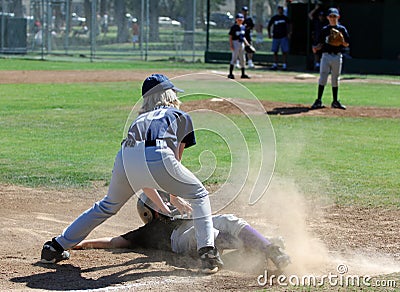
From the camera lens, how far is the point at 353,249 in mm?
7188

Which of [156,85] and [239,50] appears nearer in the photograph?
[156,85]

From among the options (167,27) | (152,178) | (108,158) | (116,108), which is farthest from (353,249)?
(167,27)

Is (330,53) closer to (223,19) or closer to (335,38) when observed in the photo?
(335,38)

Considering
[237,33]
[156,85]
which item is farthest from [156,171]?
[237,33]

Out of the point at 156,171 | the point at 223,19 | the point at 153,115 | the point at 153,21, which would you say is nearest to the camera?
the point at 156,171

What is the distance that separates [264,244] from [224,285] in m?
0.65

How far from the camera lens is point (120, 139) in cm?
1381

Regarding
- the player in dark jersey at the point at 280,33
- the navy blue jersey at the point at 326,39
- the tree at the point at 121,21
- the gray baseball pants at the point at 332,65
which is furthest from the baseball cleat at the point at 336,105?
the tree at the point at 121,21

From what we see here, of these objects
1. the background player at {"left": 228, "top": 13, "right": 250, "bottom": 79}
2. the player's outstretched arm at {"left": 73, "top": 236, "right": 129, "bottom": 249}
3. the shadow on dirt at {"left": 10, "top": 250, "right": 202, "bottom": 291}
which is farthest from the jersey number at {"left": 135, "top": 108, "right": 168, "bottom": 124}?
the background player at {"left": 228, "top": 13, "right": 250, "bottom": 79}

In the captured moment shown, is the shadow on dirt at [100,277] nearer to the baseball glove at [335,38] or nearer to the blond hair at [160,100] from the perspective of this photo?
the blond hair at [160,100]

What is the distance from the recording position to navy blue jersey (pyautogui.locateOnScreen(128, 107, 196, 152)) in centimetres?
624

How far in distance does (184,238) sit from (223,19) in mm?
33916

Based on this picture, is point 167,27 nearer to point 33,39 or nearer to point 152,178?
point 33,39

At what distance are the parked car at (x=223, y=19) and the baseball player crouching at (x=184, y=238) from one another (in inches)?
1252
